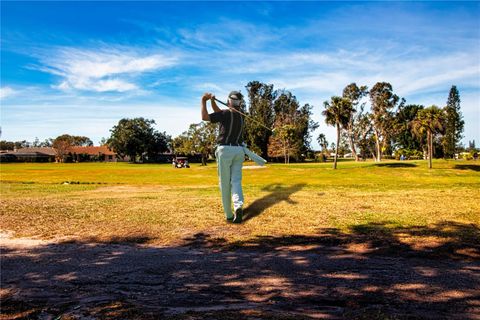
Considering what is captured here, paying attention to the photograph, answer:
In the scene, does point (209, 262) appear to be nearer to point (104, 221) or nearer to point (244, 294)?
point (244, 294)

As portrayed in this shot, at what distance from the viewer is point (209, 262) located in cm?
609

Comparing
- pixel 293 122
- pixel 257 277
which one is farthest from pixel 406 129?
pixel 257 277

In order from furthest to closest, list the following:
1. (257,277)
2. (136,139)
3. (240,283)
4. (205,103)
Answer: (136,139) → (205,103) → (257,277) → (240,283)

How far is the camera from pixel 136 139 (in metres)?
104

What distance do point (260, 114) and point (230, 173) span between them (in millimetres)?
77990

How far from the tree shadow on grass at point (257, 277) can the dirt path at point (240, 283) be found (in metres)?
0.02

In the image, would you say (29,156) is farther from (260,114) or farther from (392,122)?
(392,122)

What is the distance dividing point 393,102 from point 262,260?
A: 269ft

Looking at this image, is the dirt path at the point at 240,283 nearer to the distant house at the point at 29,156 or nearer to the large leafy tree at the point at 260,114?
the large leafy tree at the point at 260,114

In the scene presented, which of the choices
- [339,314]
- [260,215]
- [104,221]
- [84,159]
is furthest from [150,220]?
[84,159]

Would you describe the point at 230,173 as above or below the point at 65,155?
below

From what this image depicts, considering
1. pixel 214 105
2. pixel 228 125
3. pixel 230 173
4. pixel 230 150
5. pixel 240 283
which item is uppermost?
pixel 214 105

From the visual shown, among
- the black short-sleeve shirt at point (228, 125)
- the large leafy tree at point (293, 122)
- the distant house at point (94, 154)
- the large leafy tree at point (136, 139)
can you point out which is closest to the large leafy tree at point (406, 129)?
the large leafy tree at point (293, 122)

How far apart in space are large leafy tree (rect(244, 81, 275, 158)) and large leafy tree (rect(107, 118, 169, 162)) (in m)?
35.7
